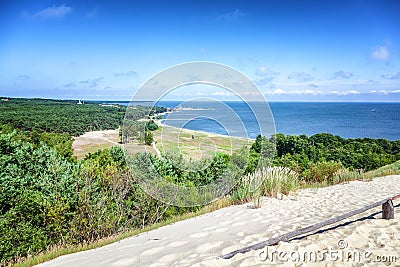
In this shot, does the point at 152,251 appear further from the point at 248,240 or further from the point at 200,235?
the point at 248,240

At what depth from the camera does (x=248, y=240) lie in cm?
446

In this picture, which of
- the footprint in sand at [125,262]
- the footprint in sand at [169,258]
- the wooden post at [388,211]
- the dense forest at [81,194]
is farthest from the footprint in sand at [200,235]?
the wooden post at [388,211]

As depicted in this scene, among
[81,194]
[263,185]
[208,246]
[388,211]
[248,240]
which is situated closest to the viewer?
[208,246]

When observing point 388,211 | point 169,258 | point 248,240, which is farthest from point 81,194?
point 388,211

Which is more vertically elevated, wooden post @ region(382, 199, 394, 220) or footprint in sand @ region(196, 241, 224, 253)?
wooden post @ region(382, 199, 394, 220)

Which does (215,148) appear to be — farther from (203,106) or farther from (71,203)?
(71,203)

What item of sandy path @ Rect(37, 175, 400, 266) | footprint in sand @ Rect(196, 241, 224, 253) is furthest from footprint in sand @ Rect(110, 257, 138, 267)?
footprint in sand @ Rect(196, 241, 224, 253)

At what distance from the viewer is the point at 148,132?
296 inches

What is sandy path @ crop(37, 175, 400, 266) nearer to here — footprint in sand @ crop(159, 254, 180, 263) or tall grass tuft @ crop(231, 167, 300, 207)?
footprint in sand @ crop(159, 254, 180, 263)

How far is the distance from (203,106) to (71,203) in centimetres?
371

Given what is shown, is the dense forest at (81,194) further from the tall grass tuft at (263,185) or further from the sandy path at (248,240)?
the sandy path at (248,240)

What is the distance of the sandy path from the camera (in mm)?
3484

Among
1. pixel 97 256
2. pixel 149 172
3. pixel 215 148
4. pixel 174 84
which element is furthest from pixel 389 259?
pixel 149 172

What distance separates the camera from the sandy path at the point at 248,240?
137 inches
